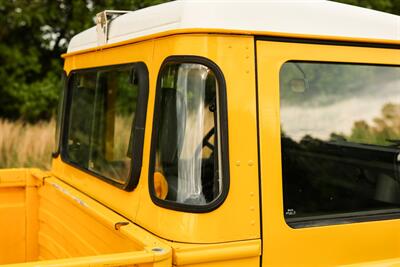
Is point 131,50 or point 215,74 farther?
point 131,50

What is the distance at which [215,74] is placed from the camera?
197cm

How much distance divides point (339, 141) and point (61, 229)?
1.61m

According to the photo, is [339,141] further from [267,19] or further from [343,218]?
[267,19]

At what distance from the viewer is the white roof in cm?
198

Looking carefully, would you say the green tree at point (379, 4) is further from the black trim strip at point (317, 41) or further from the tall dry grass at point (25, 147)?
the black trim strip at point (317, 41)

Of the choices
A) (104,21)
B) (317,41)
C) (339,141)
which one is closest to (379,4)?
(339,141)

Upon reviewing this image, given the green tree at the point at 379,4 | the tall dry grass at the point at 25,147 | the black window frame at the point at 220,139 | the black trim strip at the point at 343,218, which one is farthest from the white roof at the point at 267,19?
the green tree at the point at 379,4

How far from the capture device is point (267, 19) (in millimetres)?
2049

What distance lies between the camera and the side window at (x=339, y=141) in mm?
2227

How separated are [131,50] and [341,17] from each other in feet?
3.03

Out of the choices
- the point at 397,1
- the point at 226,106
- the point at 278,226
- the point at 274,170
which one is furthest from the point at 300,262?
the point at 397,1

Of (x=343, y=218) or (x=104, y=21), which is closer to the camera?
(x=343, y=218)

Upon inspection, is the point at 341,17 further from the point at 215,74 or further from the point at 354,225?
the point at 354,225

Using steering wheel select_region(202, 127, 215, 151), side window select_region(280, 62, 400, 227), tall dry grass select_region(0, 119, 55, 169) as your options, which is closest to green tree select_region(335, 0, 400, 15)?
tall dry grass select_region(0, 119, 55, 169)
